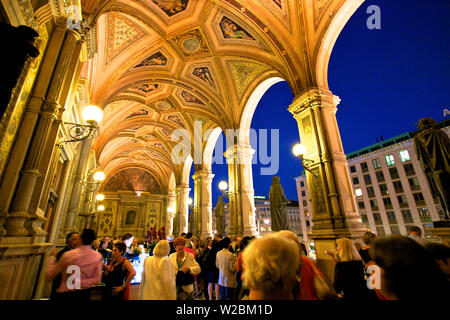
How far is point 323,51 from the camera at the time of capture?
267 inches

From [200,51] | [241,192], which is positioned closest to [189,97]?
[200,51]

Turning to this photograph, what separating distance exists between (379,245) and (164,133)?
1673 centimetres

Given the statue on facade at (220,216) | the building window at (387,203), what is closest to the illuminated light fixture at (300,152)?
the statue on facade at (220,216)

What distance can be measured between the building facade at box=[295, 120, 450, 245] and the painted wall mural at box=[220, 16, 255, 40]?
26.0m

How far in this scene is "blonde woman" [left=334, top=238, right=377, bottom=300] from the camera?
2.21 m

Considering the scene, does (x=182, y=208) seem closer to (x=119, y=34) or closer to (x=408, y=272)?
(x=119, y=34)

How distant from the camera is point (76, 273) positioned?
1.94 metres

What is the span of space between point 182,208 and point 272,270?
53.3ft

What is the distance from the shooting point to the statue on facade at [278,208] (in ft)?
21.2

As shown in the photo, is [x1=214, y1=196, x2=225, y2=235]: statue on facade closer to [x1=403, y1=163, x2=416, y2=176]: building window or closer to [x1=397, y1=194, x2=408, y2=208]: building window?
[x1=397, y1=194, x2=408, y2=208]: building window

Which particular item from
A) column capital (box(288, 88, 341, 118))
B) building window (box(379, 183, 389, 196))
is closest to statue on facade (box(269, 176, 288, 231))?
column capital (box(288, 88, 341, 118))

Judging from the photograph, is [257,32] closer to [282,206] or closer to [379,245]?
[282,206]

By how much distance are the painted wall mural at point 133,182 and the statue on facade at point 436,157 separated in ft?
77.4

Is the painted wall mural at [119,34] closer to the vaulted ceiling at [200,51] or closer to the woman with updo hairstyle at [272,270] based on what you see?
the vaulted ceiling at [200,51]
